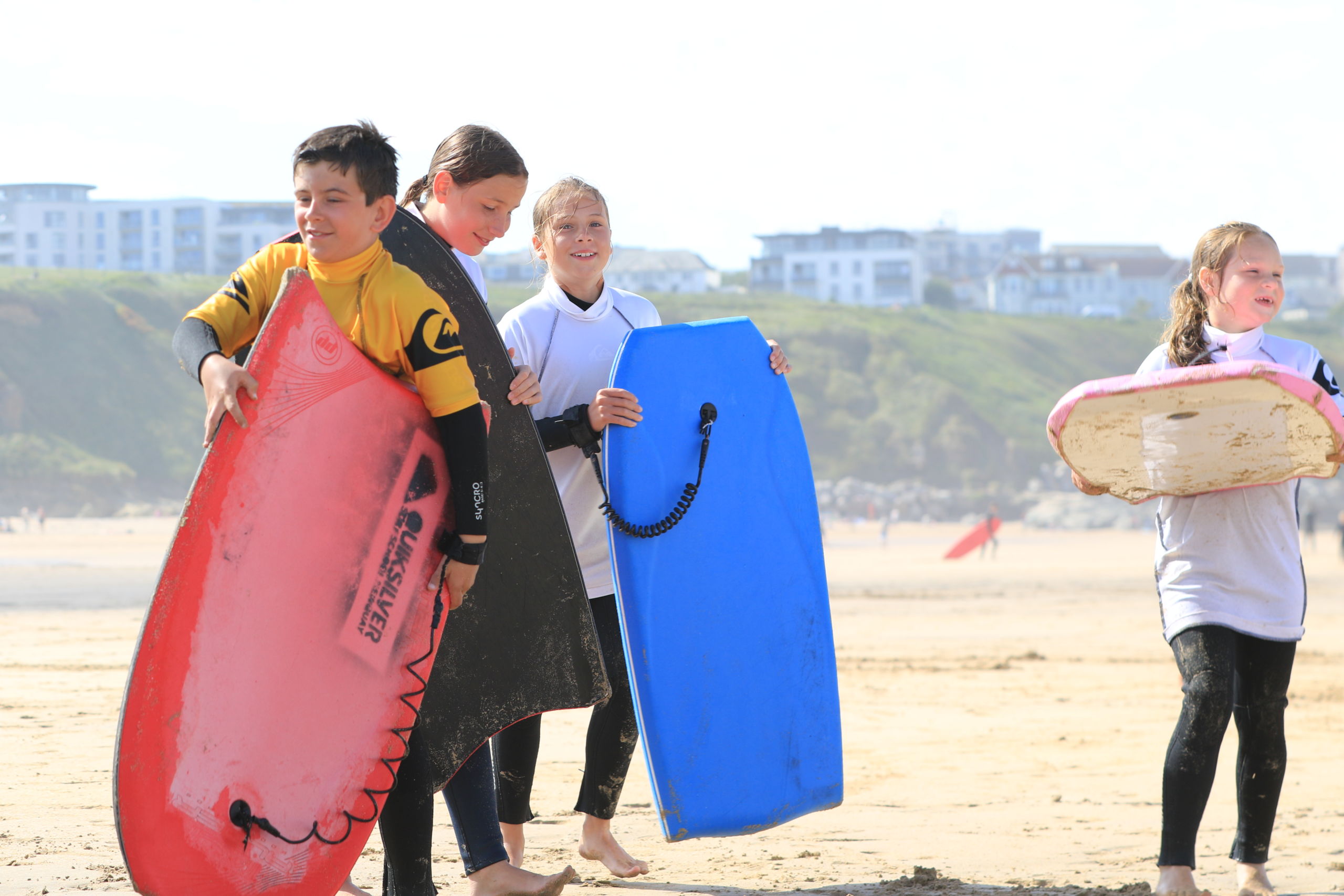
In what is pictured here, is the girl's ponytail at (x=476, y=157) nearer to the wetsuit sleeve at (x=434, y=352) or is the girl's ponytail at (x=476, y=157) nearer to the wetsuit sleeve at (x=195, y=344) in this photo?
the wetsuit sleeve at (x=434, y=352)

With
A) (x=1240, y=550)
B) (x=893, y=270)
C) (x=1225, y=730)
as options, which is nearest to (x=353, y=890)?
(x=1225, y=730)

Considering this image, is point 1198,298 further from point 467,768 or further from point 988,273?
point 988,273

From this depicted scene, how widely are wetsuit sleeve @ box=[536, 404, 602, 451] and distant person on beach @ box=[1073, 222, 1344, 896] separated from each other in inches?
54.4

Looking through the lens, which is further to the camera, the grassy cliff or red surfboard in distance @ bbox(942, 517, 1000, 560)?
the grassy cliff

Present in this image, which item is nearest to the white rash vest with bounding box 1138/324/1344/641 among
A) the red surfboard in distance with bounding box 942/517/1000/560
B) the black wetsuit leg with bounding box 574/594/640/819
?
the black wetsuit leg with bounding box 574/594/640/819

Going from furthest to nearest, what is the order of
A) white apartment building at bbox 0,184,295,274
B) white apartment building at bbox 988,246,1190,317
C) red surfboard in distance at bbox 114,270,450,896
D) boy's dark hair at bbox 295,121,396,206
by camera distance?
white apartment building at bbox 988,246,1190,317, white apartment building at bbox 0,184,295,274, boy's dark hair at bbox 295,121,396,206, red surfboard in distance at bbox 114,270,450,896

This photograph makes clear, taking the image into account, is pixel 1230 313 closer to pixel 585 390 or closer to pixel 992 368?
pixel 585 390

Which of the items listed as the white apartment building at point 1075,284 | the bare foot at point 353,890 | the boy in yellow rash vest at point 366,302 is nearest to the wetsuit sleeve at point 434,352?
the boy in yellow rash vest at point 366,302

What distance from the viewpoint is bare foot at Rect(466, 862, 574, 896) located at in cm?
263

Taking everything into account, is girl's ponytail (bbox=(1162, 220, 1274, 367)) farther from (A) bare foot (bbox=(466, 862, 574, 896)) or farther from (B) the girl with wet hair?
(A) bare foot (bbox=(466, 862, 574, 896))

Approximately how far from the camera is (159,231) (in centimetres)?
8425

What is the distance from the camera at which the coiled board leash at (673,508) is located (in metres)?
3.04

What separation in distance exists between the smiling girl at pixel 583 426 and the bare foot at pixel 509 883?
0.43 m

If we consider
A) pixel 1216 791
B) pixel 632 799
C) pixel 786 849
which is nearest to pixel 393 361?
pixel 786 849
